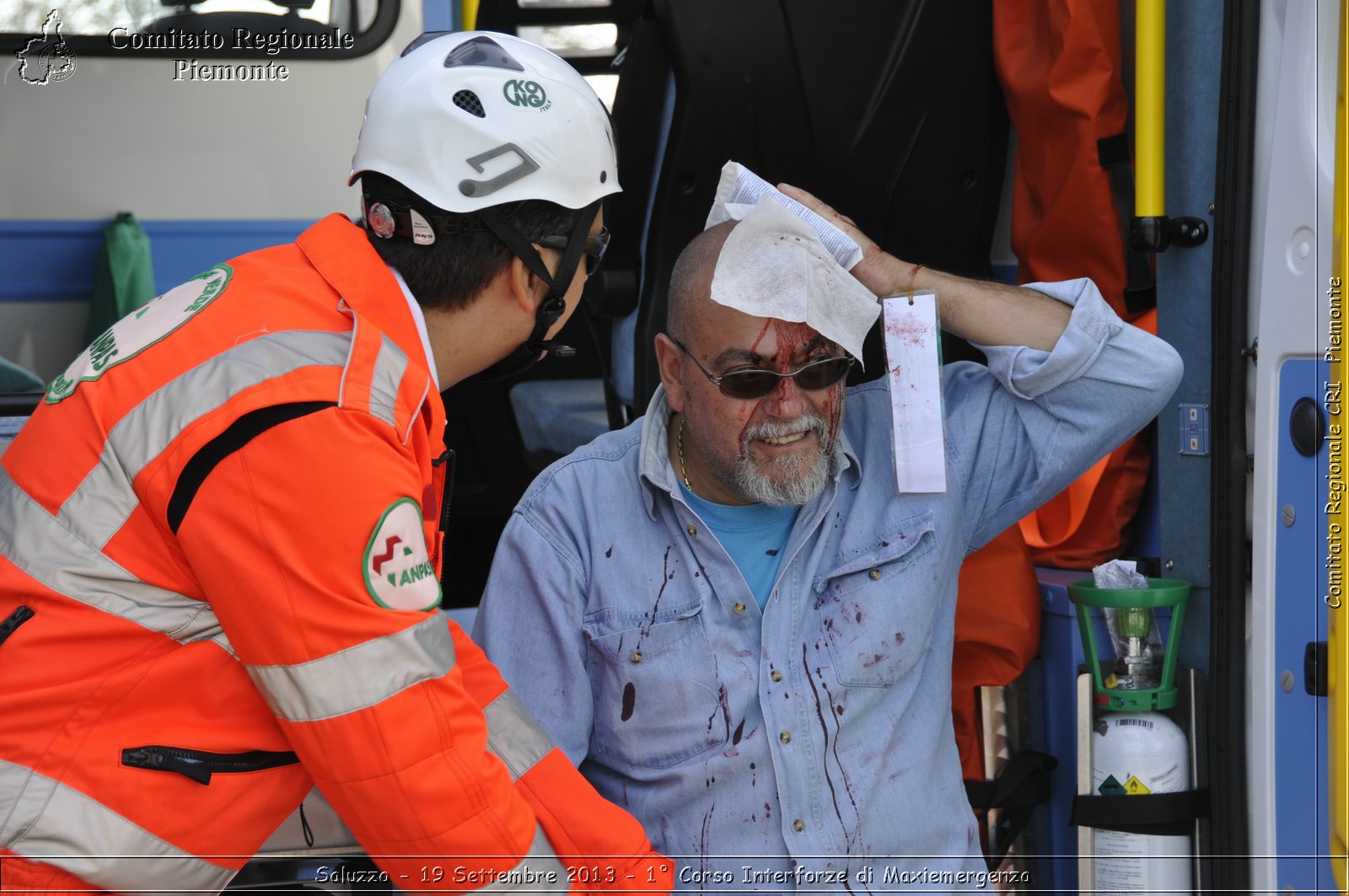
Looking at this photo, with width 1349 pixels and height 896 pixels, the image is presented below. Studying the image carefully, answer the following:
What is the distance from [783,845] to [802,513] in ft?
1.99

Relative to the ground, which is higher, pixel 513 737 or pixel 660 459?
pixel 660 459

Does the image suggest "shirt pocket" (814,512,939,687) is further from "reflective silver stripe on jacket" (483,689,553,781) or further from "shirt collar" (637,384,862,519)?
"reflective silver stripe on jacket" (483,689,553,781)

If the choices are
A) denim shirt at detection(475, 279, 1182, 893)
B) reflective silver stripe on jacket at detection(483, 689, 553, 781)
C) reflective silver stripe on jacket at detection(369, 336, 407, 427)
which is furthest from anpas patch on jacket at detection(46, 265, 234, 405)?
denim shirt at detection(475, 279, 1182, 893)

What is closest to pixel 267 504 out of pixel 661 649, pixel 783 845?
pixel 661 649

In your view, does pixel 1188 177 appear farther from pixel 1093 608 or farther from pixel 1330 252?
pixel 1093 608

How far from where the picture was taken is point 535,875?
1.76 meters

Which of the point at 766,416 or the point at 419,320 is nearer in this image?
the point at 419,320

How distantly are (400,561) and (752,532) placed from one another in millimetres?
1083

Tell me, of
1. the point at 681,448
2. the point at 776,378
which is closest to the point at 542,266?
the point at 776,378

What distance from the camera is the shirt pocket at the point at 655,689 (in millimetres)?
2395

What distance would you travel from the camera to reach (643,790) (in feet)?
7.94

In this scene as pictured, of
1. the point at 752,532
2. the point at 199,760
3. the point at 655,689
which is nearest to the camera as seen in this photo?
the point at 199,760

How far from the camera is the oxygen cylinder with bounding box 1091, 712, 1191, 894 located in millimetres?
2484

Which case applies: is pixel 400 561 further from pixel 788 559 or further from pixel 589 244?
pixel 788 559
